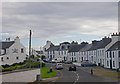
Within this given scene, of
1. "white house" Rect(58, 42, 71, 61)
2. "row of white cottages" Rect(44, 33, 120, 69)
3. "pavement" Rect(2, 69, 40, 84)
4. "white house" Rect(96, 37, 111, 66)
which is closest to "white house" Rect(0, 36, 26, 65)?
"row of white cottages" Rect(44, 33, 120, 69)

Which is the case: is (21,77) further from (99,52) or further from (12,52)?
(12,52)

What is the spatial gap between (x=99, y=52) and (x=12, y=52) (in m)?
28.0

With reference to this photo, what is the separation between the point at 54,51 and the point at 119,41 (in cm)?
6187

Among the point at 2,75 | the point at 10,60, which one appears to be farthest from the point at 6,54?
the point at 2,75

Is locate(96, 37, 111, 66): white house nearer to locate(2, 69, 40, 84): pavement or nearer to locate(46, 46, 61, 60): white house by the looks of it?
locate(2, 69, 40, 84): pavement

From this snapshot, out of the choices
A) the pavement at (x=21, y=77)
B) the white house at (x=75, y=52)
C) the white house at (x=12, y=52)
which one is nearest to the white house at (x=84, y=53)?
the white house at (x=75, y=52)

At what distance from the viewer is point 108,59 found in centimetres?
5738

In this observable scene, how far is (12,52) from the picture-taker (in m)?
70.8

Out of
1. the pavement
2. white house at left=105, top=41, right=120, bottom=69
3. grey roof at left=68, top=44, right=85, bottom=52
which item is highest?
grey roof at left=68, top=44, right=85, bottom=52

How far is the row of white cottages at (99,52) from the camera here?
53522mm

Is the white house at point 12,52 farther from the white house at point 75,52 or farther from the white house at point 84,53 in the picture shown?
the white house at point 75,52

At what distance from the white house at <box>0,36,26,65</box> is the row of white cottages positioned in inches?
947

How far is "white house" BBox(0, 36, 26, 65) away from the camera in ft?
226

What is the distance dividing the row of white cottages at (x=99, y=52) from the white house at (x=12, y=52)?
24.1 m
